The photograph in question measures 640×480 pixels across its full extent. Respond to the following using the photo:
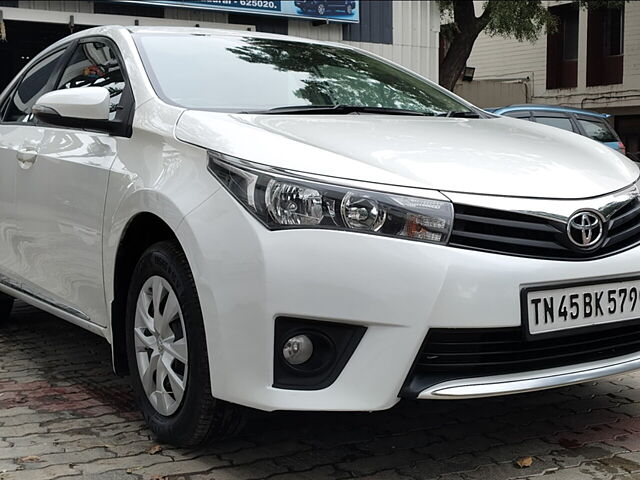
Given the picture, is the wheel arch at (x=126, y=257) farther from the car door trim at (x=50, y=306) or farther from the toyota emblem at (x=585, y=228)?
the toyota emblem at (x=585, y=228)

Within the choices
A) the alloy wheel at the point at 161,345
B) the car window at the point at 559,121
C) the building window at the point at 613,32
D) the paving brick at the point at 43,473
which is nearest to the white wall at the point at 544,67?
the building window at the point at 613,32

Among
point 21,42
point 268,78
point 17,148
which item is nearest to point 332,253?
point 268,78

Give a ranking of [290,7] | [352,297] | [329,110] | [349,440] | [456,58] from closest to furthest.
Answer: [352,297]
[349,440]
[329,110]
[290,7]
[456,58]

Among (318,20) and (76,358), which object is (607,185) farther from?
(318,20)

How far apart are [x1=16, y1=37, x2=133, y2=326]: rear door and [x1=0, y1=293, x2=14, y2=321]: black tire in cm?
103

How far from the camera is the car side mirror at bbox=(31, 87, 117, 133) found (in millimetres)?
3238

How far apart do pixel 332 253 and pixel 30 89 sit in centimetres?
274

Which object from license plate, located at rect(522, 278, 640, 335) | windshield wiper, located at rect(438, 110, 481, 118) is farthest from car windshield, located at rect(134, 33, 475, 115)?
license plate, located at rect(522, 278, 640, 335)

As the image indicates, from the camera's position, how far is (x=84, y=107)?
3.26 m

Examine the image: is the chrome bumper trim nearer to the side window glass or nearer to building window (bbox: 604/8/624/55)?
the side window glass

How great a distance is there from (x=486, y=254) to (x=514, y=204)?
0.20 m

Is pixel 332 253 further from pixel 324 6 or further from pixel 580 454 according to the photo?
pixel 324 6

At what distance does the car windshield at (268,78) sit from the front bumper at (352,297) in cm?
86

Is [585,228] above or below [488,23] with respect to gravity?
below
